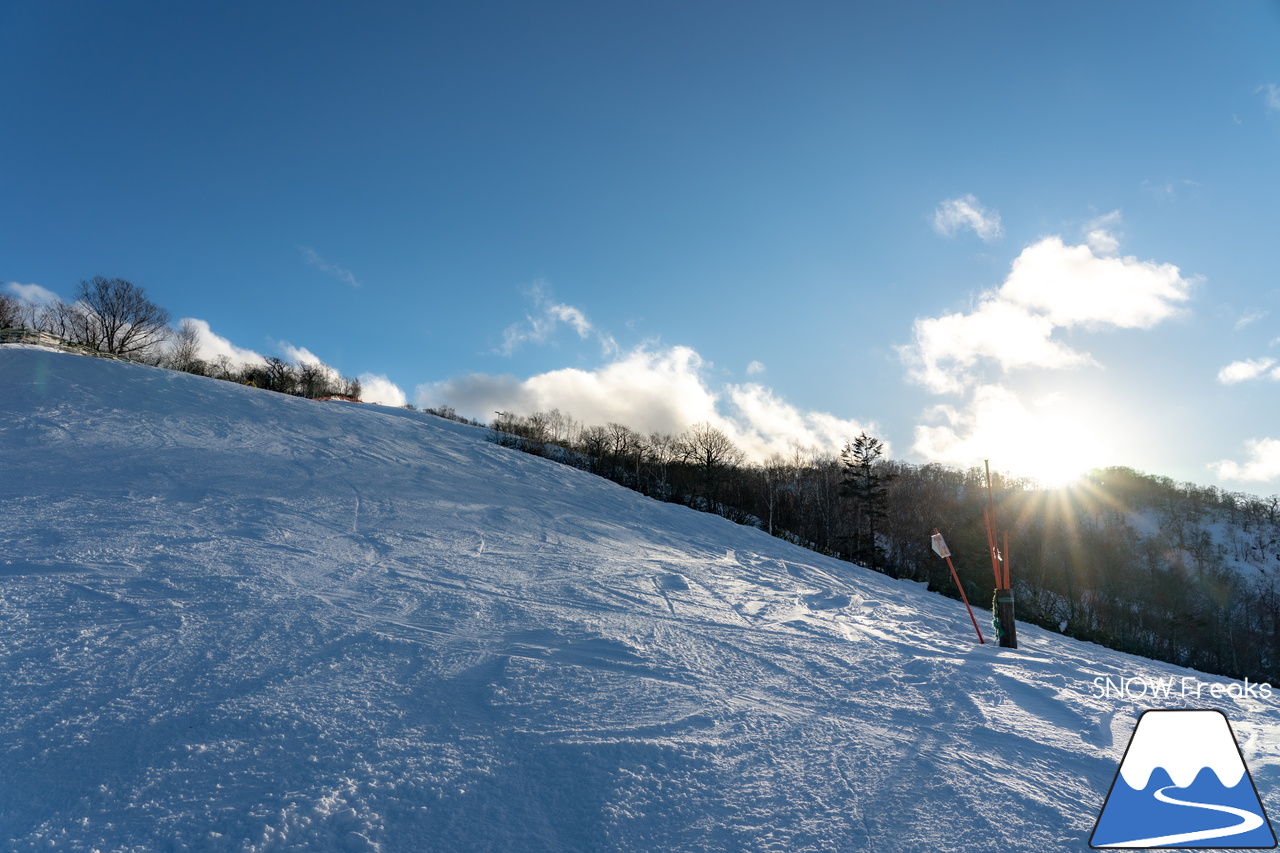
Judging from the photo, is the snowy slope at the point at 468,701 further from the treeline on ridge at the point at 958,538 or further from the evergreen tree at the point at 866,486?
the evergreen tree at the point at 866,486

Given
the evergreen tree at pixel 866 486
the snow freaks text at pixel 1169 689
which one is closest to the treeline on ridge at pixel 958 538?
the evergreen tree at pixel 866 486

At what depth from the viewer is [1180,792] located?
277cm

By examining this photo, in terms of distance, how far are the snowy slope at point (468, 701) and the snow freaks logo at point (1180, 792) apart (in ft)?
0.89

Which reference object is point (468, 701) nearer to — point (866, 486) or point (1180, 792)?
point (1180, 792)

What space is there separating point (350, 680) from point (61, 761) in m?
1.47

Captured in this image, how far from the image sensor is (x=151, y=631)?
4352 mm

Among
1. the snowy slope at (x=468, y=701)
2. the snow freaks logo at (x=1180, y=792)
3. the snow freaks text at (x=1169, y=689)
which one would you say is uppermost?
the snow freaks logo at (x=1180, y=792)

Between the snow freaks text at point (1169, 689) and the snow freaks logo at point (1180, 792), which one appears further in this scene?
the snow freaks text at point (1169, 689)

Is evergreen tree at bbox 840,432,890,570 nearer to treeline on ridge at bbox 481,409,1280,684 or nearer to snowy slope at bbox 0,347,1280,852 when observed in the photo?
treeline on ridge at bbox 481,409,1280,684

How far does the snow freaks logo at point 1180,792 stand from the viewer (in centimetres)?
271

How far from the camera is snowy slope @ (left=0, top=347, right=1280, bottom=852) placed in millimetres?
2719

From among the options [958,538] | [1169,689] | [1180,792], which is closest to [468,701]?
[1180,792]

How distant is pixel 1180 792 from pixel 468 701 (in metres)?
4.15

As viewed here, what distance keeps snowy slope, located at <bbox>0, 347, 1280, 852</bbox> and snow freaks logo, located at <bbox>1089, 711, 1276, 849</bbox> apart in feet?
0.89
